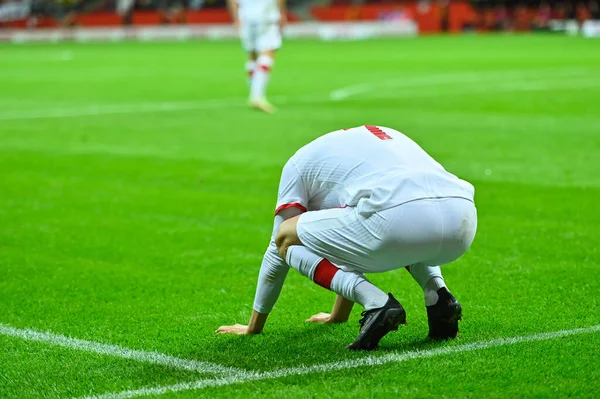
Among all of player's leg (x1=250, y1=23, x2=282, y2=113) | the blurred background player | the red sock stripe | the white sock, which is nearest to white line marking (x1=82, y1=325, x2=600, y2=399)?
the white sock

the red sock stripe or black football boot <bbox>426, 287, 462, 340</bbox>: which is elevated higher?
the red sock stripe

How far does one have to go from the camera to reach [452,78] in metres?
24.2

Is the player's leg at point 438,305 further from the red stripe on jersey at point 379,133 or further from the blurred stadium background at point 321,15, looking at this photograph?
the blurred stadium background at point 321,15

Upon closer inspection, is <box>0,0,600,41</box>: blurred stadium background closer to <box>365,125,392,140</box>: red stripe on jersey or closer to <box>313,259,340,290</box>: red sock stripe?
<box>365,125,392,140</box>: red stripe on jersey

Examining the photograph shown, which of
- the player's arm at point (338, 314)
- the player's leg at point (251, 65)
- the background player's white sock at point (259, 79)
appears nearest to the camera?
the player's arm at point (338, 314)

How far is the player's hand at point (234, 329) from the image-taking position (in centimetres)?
562

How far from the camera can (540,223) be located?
8.52 metres

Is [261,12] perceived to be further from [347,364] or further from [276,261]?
[347,364]

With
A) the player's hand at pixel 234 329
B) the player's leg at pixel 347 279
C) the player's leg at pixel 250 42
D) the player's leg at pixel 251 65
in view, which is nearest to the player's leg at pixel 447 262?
the player's leg at pixel 347 279

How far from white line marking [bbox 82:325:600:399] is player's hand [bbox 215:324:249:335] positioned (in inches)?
28.1

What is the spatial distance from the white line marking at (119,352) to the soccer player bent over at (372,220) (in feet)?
2.03

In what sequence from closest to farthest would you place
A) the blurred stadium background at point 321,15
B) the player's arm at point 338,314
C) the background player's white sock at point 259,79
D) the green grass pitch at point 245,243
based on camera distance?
the green grass pitch at point 245,243
the player's arm at point 338,314
the background player's white sock at point 259,79
the blurred stadium background at point 321,15

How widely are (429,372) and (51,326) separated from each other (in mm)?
2107

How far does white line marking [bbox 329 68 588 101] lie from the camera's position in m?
21.8
